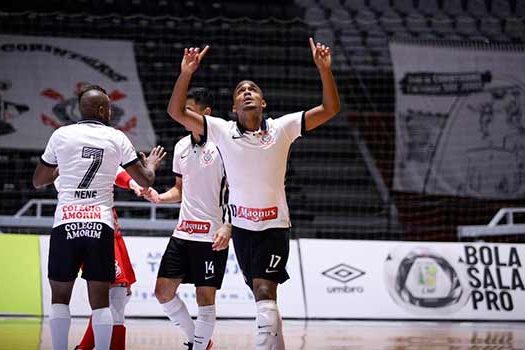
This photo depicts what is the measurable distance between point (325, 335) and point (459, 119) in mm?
9357

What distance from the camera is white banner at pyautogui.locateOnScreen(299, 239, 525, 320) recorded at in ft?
38.0

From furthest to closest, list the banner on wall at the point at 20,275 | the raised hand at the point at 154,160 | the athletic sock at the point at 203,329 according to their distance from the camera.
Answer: the banner on wall at the point at 20,275 → the athletic sock at the point at 203,329 → the raised hand at the point at 154,160

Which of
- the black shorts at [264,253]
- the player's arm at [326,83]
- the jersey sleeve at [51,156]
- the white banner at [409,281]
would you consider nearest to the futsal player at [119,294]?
the jersey sleeve at [51,156]

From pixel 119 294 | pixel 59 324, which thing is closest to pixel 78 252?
pixel 59 324

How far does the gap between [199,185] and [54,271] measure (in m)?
1.57

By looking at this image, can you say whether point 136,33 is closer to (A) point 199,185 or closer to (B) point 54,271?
(A) point 199,185

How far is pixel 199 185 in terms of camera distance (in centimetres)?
683

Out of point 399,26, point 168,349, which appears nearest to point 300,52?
point 399,26

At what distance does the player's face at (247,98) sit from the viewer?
19.3ft

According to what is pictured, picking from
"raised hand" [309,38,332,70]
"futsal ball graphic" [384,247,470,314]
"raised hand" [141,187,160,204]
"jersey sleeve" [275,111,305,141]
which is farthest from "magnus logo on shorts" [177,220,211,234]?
"futsal ball graphic" [384,247,470,314]

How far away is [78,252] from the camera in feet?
18.3

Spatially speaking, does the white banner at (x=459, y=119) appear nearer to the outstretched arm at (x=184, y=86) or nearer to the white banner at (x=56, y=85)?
the white banner at (x=56, y=85)

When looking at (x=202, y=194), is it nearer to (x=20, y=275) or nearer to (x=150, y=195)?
(x=150, y=195)

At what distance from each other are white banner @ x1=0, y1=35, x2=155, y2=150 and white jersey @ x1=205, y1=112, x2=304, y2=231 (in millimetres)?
11242
